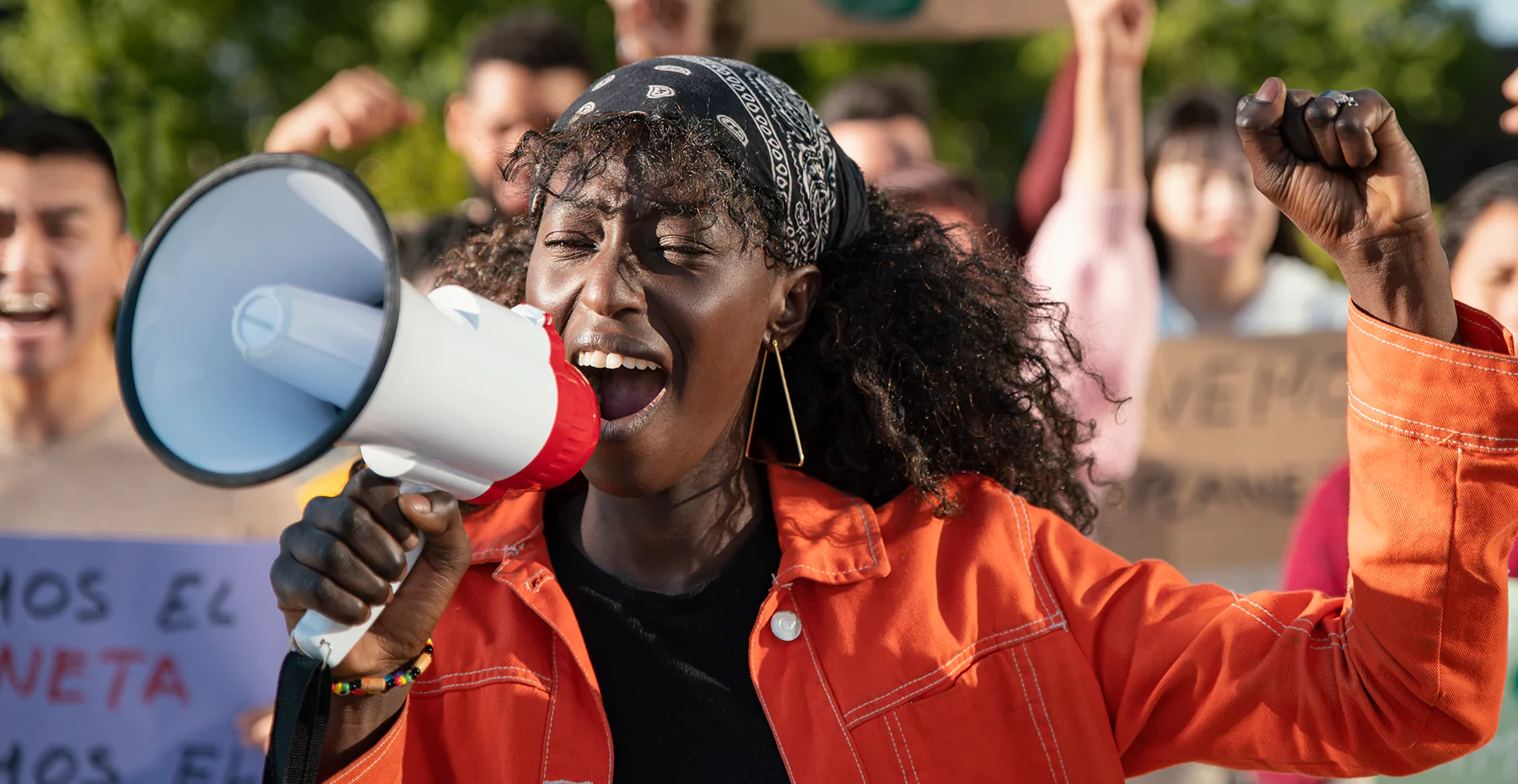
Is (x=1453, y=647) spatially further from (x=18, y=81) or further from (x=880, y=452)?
(x=18, y=81)

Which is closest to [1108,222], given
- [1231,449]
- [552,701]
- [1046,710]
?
[1231,449]

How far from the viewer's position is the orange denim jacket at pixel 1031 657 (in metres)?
1.62

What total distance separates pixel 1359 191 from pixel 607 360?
0.94m

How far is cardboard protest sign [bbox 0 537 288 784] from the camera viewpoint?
2.99m

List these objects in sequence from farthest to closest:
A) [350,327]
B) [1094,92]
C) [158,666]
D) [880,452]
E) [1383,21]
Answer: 1. [1383,21]
2. [1094,92]
3. [158,666]
4. [880,452]
5. [350,327]

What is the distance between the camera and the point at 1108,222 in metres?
3.78

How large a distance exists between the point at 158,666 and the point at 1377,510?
256 centimetres

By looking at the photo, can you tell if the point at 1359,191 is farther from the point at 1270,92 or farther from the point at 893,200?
the point at 893,200

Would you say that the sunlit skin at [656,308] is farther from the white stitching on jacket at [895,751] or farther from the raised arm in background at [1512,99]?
the raised arm in background at [1512,99]

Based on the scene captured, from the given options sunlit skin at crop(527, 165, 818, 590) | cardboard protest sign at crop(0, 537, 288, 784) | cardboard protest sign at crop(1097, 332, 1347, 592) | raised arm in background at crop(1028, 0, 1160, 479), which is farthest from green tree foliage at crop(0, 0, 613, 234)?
sunlit skin at crop(527, 165, 818, 590)

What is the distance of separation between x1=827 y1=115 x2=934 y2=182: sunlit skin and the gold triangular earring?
2610 millimetres

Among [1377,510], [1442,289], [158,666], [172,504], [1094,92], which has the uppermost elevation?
[1094,92]

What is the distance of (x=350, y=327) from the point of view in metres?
1.37

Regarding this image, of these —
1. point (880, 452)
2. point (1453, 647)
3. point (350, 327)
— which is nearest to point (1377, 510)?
point (1453, 647)
